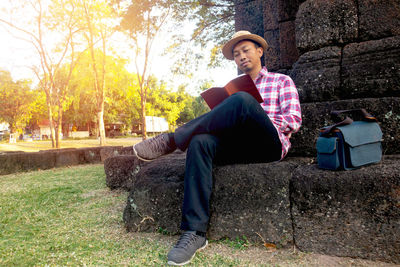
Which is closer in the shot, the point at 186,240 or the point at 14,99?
the point at 186,240

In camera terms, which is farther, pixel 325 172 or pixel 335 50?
pixel 335 50

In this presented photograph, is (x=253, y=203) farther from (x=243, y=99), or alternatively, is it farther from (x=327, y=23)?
(x=327, y=23)

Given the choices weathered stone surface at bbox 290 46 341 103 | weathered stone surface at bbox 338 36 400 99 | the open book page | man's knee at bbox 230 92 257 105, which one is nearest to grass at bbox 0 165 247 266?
man's knee at bbox 230 92 257 105

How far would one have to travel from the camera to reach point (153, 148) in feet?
8.25

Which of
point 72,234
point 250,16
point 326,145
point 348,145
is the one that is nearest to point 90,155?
point 250,16

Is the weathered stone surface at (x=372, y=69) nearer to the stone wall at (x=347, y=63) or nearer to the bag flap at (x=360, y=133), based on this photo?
the stone wall at (x=347, y=63)

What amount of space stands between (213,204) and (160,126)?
3920 cm

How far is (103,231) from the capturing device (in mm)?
2586

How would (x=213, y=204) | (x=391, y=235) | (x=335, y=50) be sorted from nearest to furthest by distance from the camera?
(x=391, y=235)
(x=213, y=204)
(x=335, y=50)

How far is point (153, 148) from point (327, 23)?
223 centimetres

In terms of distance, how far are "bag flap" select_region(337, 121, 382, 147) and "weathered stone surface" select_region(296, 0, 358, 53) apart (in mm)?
1193

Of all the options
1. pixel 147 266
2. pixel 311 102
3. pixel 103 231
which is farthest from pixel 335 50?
pixel 103 231

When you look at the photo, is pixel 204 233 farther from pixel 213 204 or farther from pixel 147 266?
pixel 147 266

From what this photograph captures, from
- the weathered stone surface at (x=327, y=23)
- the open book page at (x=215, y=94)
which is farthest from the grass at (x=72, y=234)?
the weathered stone surface at (x=327, y=23)
